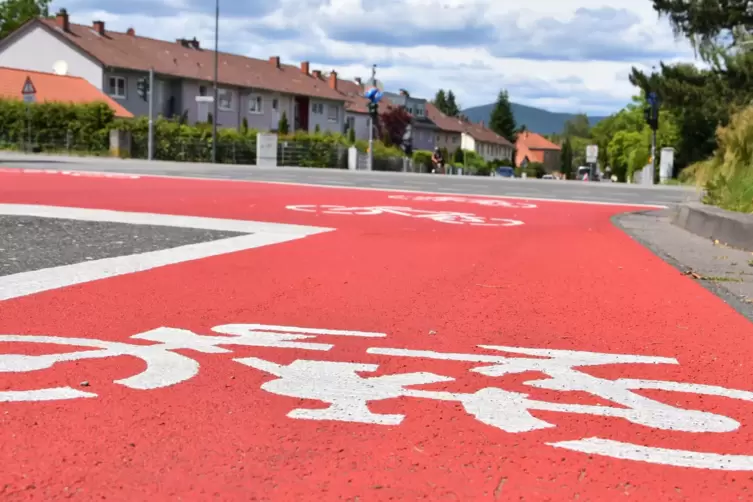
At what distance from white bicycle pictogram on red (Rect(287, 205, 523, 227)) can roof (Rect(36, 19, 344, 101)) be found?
5569cm

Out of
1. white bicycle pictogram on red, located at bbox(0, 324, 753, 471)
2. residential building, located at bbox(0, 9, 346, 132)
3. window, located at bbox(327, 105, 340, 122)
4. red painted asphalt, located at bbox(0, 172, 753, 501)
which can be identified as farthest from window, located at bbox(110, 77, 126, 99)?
white bicycle pictogram on red, located at bbox(0, 324, 753, 471)

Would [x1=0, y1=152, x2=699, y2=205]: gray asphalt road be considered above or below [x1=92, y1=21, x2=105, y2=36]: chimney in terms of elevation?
below

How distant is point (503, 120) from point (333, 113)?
10200 cm

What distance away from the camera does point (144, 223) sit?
41.5 ft

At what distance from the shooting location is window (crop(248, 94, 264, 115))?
85312 mm

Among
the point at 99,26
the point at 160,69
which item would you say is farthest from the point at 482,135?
the point at 160,69

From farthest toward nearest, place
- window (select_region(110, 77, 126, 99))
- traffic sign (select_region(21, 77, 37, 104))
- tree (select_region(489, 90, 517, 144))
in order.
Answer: tree (select_region(489, 90, 517, 144)) → window (select_region(110, 77, 126, 99)) → traffic sign (select_region(21, 77, 37, 104))

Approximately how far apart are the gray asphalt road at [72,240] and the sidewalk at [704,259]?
5.19 metres

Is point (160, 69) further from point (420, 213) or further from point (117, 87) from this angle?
point (420, 213)

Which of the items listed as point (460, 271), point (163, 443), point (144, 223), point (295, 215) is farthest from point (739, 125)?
point (163, 443)

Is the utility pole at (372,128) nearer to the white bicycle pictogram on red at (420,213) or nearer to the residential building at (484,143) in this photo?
the white bicycle pictogram on red at (420,213)

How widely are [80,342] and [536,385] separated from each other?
2414 millimetres

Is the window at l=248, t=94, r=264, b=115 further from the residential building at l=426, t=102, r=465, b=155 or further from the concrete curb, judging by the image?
the concrete curb

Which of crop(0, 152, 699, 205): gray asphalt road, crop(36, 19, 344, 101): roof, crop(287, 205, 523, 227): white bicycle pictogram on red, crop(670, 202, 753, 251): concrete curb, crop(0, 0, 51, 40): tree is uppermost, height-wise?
crop(0, 0, 51, 40): tree
